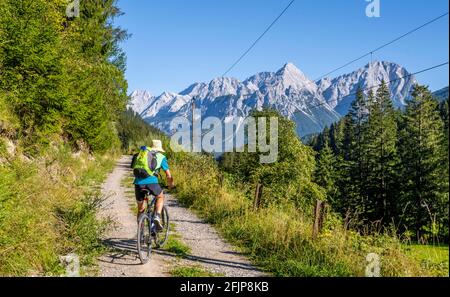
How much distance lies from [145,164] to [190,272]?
7.30 feet

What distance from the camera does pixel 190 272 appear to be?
6.87 m

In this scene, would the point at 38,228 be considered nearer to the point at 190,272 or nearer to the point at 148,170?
the point at 148,170

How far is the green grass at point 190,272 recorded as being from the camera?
6762 millimetres

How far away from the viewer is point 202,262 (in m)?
7.73

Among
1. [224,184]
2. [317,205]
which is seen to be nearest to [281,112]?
[224,184]

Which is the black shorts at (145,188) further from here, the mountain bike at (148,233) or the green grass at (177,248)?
the green grass at (177,248)

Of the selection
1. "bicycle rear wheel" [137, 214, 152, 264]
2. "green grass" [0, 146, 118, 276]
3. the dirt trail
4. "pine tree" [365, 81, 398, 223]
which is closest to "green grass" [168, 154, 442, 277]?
the dirt trail

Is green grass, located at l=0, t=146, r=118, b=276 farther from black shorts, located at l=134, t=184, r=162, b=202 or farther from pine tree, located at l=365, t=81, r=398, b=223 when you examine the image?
pine tree, located at l=365, t=81, r=398, b=223

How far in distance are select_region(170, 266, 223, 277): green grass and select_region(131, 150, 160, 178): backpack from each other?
6.27 feet

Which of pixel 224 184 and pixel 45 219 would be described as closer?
pixel 45 219
